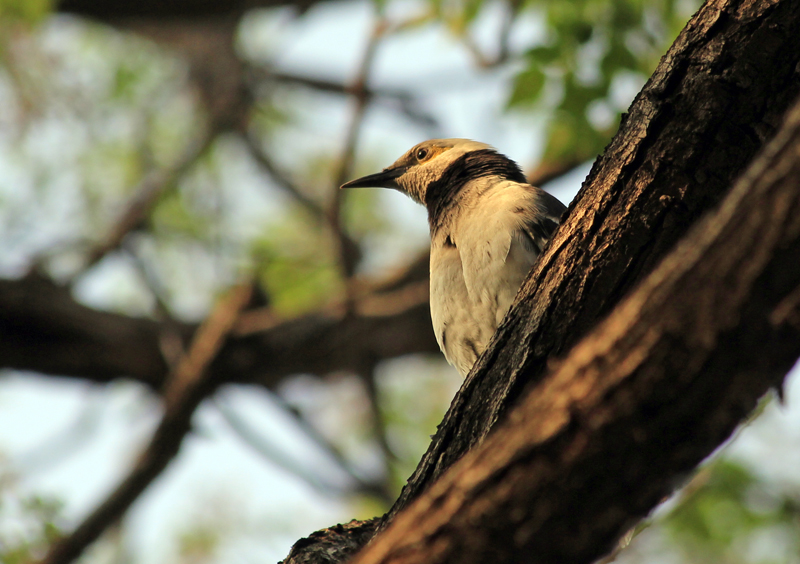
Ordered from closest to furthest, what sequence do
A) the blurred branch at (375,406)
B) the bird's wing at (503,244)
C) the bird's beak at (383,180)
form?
1. the bird's wing at (503,244)
2. the bird's beak at (383,180)
3. the blurred branch at (375,406)

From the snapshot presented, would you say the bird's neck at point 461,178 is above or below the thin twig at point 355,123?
below

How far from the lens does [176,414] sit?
7.51 metres

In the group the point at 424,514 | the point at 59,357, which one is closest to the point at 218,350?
the point at 59,357

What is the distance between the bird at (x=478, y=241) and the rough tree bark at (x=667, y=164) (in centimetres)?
140

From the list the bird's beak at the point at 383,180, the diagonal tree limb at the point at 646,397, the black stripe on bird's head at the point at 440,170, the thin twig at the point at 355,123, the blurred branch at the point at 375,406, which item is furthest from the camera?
the blurred branch at the point at 375,406

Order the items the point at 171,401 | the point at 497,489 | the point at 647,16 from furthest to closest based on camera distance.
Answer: the point at 171,401 < the point at 647,16 < the point at 497,489

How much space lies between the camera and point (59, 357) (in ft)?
26.4

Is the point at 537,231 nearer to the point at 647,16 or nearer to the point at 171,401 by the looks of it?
the point at 647,16

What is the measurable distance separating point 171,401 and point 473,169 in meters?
3.91

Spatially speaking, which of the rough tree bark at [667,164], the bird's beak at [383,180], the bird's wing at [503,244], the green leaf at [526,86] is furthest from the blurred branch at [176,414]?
the rough tree bark at [667,164]

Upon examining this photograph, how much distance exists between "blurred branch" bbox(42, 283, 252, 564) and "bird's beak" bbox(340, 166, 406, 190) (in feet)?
5.49

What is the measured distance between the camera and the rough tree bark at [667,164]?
281cm

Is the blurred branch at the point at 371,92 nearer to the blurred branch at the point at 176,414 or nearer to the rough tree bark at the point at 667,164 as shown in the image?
the blurred branch at the point at 176,414

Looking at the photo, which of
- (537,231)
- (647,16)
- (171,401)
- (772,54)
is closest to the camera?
(772,54)
